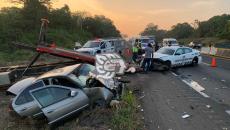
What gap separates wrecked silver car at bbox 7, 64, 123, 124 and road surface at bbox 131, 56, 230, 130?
1755 mm

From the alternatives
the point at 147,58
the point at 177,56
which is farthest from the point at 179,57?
the point at 147,58

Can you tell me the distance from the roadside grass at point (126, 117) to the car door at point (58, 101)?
3.58 feet

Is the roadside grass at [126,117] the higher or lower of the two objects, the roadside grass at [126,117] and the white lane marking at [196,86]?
the higher

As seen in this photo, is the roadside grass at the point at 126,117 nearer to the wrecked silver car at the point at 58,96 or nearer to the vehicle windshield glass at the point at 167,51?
the wrecked silver car at the point at 58,96

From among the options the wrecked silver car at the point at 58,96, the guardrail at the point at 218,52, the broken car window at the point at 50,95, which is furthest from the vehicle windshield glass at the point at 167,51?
the guardrail at the point at 218,52

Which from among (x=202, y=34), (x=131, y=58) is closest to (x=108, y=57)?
(x=131, y=58)

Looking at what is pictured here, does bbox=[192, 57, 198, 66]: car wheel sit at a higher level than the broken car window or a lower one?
lower

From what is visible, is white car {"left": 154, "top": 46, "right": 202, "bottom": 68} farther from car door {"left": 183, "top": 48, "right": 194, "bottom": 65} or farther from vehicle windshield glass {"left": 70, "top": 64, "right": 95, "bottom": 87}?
vehicle windshield glass {"left": 70, "top": 64, "right": 95, "bottom": 87}

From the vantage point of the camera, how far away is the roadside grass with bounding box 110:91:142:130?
32.4 ft

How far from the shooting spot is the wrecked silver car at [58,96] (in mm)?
10470

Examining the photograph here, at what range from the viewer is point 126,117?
10625 millimetres

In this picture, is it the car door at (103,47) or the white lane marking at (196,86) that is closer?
the white lane marking at (196,86)

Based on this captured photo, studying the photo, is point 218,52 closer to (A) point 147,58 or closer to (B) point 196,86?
(A) point 147,58

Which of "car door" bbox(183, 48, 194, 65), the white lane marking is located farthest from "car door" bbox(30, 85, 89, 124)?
"car door" bbox(183, 48, 194, 65)
